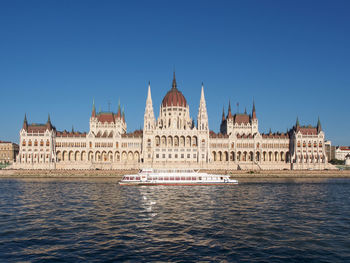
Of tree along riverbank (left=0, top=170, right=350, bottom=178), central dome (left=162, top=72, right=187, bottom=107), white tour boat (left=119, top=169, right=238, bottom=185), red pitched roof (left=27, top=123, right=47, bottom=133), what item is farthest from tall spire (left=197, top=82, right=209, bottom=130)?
red pitched roof (left=27, top=123, right=47, bottom=133)

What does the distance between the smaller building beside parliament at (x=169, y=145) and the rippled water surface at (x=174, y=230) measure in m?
74.2

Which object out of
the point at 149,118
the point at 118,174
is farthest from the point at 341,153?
the point at 118,174

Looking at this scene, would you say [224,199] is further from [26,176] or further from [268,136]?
[268,136]

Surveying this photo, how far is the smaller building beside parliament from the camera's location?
123812 mm

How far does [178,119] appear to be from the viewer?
139m

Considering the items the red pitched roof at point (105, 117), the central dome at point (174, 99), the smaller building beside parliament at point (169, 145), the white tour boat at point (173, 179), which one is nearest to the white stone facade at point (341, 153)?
the smaller building beside parliament at point (169, 145)

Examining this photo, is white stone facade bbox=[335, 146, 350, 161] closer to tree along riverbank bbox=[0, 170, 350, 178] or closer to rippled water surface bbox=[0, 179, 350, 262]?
tree along riverbank bbox=[0, 170, 350, 178]

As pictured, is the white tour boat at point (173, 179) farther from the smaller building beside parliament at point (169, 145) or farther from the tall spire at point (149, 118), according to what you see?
the tall spire at point (149, 118)

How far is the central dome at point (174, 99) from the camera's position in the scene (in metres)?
141

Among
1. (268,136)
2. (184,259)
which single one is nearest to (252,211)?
(184,259)

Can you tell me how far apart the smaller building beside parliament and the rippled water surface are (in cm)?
7417

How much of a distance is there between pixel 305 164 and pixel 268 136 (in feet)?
66.4

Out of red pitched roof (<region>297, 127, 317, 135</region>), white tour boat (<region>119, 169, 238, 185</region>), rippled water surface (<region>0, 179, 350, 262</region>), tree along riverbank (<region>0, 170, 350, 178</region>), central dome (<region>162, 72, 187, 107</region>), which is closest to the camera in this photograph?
rippled water surface (<region>0, 179, 350, 262</region>)

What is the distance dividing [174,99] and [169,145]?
21873mm
